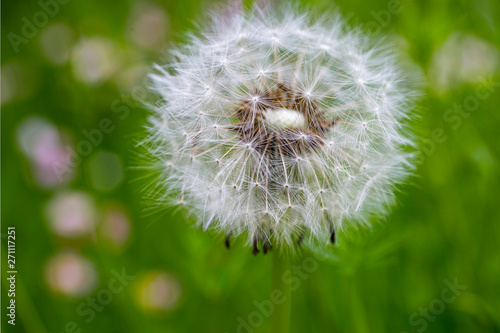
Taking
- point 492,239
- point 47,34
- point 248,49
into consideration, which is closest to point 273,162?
point 248,49

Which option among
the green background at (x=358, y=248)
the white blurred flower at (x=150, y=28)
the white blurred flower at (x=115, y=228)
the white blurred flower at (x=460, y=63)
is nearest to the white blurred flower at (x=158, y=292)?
the green background at (x=358, y=248)

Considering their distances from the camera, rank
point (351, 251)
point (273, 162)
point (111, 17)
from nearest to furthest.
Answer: point (273, 162), point (351, 251), point (111, 17)

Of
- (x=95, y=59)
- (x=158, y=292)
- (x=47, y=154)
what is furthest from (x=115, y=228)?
(x=95, y=59)

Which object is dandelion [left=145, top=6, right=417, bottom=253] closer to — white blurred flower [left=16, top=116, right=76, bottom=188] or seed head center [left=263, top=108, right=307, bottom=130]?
seed head center [left=263, top=108, right=307, bottom=130]

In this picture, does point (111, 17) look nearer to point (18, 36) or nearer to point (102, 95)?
point (18, 36)

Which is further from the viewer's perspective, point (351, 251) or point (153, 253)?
point (153, 253)

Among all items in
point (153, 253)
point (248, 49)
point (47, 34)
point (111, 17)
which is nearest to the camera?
point (248, 49)

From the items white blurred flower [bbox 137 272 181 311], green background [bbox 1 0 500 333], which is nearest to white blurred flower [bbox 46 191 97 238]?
green background [bbox 1 0 500 333]
